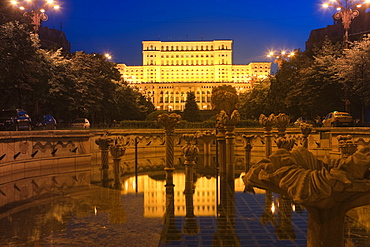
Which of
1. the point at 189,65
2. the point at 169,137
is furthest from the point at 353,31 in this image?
the point at 189,65

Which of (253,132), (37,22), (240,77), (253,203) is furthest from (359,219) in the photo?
(240,77)

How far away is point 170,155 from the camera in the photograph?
41.5ft

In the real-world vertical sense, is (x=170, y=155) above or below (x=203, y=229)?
above

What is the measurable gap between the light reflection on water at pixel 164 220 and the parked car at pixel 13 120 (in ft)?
52.6

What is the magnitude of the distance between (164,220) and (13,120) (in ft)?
68.7

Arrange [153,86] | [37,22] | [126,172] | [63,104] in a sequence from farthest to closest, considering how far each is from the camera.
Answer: [153,86]
[63,104]
[37,22]
[126,172]

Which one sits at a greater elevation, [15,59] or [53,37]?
[53,37]

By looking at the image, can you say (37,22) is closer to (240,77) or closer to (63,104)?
(63,104)

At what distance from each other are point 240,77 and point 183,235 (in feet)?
561

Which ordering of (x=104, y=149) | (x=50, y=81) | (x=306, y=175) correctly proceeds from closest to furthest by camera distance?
(x=306, y=175) < (x=104, y=149) < (x=50, y=81)

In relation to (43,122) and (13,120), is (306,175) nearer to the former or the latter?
(13,120)

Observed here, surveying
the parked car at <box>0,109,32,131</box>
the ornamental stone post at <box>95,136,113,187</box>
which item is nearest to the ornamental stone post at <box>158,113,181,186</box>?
the ornamental stone post at <box>95,136,113,187</box>

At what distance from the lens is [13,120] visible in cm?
2603

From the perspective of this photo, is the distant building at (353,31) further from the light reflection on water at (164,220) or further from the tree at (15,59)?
the light reflection on water at (164,220)
